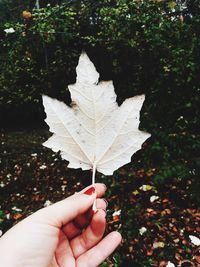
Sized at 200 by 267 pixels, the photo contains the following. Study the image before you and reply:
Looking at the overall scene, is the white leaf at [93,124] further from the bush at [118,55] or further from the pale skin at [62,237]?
the bush at [118,55]

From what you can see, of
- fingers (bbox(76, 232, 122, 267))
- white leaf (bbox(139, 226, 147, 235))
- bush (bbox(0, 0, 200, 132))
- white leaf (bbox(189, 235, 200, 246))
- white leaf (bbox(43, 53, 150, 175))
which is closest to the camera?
white leaf (bbox(43, 53, 150, 175))

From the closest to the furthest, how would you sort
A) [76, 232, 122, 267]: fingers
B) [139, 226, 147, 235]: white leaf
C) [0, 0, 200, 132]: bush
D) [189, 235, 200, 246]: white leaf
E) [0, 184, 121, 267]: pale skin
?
[0, 184, 121, 267]: pale skin → [76, 232, 122, 267]: fingers → [189, 235, 200, 246]: white leaf → [139, 226, 147, 235]: white leaf → [0, 0, 200, 132]: bush

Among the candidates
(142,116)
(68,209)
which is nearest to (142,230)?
(142,116)

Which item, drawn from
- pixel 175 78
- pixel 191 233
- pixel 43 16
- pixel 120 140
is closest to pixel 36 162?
pixel 43 16

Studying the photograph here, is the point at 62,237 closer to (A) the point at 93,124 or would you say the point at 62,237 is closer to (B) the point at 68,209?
(B) the point at 68,209

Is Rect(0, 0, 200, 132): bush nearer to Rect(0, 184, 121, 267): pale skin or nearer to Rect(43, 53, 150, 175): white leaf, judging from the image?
Rect(0, 184, 121, 267): pale skin

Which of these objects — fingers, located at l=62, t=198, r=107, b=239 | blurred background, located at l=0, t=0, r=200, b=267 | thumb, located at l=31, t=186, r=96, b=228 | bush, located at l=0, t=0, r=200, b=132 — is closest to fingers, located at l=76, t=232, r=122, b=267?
fingers, located at l=62, t=198, r=107, b=239

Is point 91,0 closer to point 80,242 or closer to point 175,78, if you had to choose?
point 175,78

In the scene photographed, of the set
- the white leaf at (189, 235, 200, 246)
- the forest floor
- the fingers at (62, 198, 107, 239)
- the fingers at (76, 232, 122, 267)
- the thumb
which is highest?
the thumb
